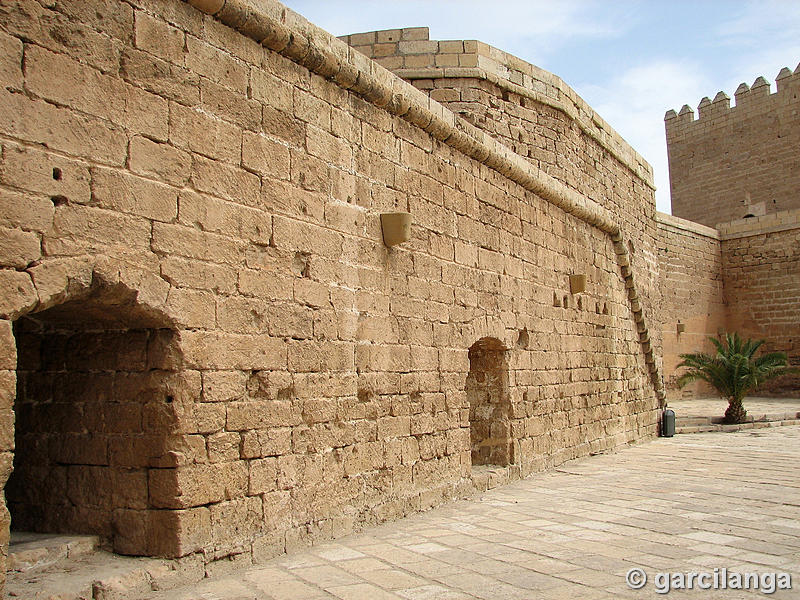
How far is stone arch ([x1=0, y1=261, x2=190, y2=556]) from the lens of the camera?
12.4ft

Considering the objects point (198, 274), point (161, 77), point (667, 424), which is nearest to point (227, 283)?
point (198, 274)

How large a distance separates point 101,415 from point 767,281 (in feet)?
68.8

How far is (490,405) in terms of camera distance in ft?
24.6

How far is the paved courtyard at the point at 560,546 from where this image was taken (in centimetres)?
370

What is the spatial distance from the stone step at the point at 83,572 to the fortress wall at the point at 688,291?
54.2ft

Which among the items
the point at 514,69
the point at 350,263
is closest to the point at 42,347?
the point at 350,263

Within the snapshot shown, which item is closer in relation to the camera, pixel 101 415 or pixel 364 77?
pixel 101 415

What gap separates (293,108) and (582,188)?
708 cm

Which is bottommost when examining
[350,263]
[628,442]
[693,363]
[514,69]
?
[628,442]

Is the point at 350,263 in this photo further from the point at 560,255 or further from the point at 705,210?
the point at 705,210

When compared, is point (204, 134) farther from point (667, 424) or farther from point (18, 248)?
point (667, 424)

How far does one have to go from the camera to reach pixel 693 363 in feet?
51.8

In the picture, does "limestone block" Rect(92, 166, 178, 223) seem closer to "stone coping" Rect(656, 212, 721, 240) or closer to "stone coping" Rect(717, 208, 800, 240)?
"stone coping" Rect(656, 212, 721, 240)

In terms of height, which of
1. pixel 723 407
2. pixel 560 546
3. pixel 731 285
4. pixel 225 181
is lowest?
pixel 723 407
